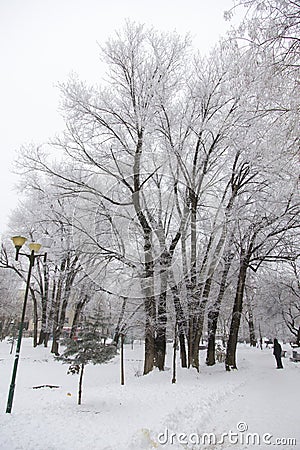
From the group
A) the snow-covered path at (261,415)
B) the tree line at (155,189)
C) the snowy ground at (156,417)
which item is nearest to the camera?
the snowy ground at (156,417)

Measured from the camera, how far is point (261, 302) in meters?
29.9

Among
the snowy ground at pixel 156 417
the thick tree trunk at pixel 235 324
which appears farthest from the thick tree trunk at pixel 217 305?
the snowy ground at pixel 156 417

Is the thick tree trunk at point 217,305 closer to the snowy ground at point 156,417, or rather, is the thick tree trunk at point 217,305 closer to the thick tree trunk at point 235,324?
the thick tree trunk at point 235,324

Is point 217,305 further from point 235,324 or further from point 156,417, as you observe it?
point 156,417

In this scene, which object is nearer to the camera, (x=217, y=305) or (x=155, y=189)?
(x=155, y=189)

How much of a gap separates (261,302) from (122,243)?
69.2 feet

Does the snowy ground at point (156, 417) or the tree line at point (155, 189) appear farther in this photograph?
the tree line at point (155, 189)

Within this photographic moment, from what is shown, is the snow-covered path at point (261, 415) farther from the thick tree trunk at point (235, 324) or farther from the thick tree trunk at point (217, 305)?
the thick tree trunk at point (217, 305)

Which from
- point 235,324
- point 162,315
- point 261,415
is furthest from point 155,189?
point 261,415

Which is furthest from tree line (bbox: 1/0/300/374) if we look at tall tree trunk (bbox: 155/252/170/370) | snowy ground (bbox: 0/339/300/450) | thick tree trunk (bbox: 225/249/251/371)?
snowy ground (bbox: 0/339/300/450)

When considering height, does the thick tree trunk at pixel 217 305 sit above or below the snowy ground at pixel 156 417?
above

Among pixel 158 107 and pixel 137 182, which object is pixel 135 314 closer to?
pixel 137 182

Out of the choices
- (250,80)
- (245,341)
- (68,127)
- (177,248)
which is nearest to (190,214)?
(177,248)

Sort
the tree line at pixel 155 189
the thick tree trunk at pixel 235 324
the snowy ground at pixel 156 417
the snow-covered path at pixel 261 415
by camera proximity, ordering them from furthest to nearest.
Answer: the thick tree trunk at pixel 235 324 < the tree line at pixel 155 189 < the snow-covered path at pixel 261 415 < the snowy ground at pixel 156 417
